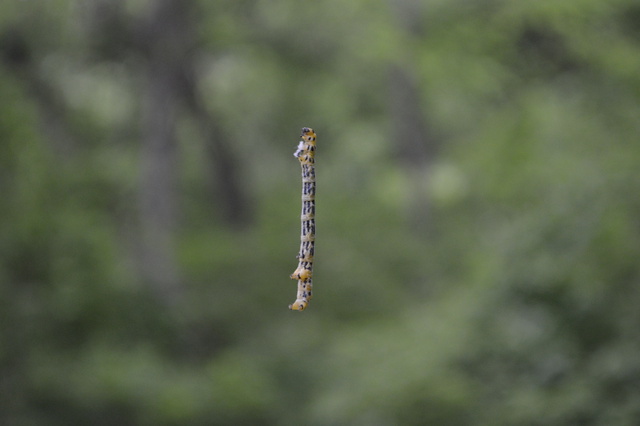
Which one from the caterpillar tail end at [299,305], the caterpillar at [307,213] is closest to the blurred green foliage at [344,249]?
the caterpillar at [307,213]

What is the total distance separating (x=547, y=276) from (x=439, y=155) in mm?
13123

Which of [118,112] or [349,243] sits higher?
[118,112]

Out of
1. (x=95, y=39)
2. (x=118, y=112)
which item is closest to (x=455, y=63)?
(x=95, y=39)

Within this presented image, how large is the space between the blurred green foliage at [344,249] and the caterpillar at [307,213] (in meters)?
6.01

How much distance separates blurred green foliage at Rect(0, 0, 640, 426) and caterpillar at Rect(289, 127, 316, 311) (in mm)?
6006

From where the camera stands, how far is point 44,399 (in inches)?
398

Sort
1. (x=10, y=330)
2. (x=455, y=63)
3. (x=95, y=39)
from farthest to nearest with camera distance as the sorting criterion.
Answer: (x=95, y=39)
(x=10, y=330)
(x=455, y=63)

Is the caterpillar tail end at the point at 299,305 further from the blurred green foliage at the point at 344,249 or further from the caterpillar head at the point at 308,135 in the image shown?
the blurred green foliage at the point at 344,249

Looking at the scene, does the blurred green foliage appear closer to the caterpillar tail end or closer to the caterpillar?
the caterpillar

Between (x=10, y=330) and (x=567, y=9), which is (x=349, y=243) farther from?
(x=567, y=9)

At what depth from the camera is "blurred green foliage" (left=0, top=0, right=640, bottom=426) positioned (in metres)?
9.02

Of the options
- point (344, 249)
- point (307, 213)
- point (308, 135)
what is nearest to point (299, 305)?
point (307, 213)

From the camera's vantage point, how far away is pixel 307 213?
221cm

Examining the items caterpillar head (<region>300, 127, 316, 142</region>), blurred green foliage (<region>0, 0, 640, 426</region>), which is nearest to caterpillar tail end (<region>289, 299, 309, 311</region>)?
caterpillar head (<region>300, 127, 316, 142</region>)
